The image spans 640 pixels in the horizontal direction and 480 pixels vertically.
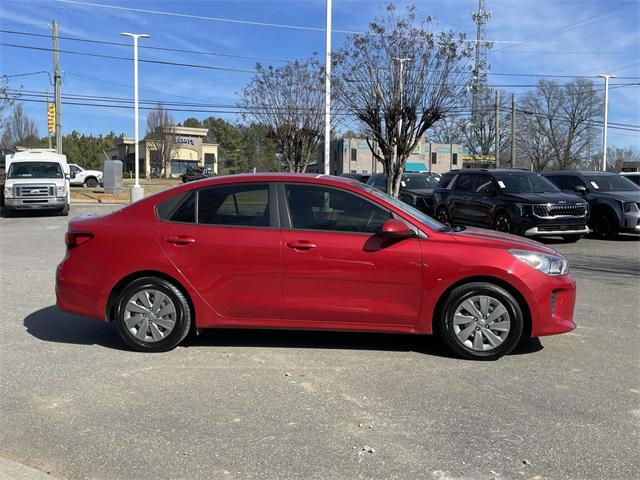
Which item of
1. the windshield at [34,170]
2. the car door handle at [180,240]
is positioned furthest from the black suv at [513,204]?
the windshield at [34,170]

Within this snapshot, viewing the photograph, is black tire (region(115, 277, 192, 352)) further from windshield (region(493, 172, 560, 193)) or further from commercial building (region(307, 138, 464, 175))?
commercial building (region(307, 138, 464, 175))

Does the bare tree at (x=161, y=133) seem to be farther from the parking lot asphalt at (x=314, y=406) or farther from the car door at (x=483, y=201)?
the parking lot asphalt at (x=314, y=406)

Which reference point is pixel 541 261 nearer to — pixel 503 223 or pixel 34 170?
pixel 503 223

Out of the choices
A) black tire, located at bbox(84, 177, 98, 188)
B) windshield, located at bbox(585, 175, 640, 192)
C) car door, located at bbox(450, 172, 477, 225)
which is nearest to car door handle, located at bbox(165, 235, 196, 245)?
car door, located at bbox(450, 172, 477, 225)

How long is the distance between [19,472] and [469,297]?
3549 mm

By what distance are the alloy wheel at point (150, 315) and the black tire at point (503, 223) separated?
967cm

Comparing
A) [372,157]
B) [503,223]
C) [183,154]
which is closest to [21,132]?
[183,154]

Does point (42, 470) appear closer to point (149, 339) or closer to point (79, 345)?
point (149, 339)

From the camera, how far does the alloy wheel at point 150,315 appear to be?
210 inches

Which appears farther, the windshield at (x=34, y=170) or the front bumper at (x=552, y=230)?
the windshield at (x=34, y=170)

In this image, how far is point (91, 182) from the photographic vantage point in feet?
140

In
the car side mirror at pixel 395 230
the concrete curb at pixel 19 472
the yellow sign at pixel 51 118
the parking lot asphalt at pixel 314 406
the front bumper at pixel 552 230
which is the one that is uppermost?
the yellow sign at pixel 51 118

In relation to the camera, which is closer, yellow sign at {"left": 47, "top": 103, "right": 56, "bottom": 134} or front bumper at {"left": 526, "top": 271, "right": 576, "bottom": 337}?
front bumper at {"left": 526, "top": 271, "right": 576, "bottom": 337}

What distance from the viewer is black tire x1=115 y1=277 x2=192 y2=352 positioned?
209 inches
